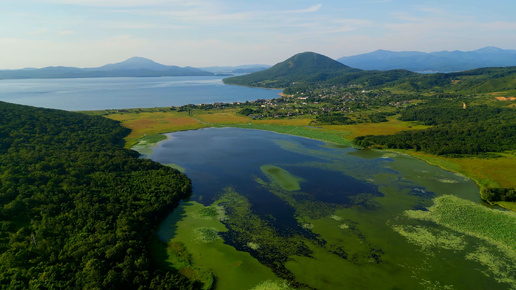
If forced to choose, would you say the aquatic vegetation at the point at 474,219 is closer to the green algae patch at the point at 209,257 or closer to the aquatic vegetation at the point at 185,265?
the green algae patch at the point at 209,257

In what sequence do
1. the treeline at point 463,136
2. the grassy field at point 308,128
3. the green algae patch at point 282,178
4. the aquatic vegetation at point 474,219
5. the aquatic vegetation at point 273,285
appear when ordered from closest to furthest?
the aquatic vegetation at point 273,285 → the aquatic vegetation at point 474,219 → the green algae patch at point 282,178 → the grassy field at point 308,128 → the treeline at point 463,136

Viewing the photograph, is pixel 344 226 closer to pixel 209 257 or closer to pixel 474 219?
pixel 209 257

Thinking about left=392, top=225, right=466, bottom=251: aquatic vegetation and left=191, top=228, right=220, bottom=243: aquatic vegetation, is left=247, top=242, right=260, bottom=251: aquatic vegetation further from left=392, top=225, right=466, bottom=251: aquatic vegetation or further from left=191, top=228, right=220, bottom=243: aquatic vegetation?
left=392, top=225, right=466, bottom=251: aquatic vegetation

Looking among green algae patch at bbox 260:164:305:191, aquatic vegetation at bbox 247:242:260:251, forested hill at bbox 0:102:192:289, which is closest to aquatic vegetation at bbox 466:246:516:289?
aquatic vegetation at bbox 247:242:260:251

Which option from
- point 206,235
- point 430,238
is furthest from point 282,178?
point 430,238

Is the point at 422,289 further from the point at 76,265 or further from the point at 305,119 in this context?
the point at 305,119

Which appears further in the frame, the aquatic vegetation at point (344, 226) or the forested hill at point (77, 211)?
the aquatic vegetation at point (344, 226)

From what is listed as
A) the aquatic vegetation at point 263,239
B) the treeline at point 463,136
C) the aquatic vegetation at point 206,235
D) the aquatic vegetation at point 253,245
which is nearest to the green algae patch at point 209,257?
the aquatic vegetation at point 206,235
